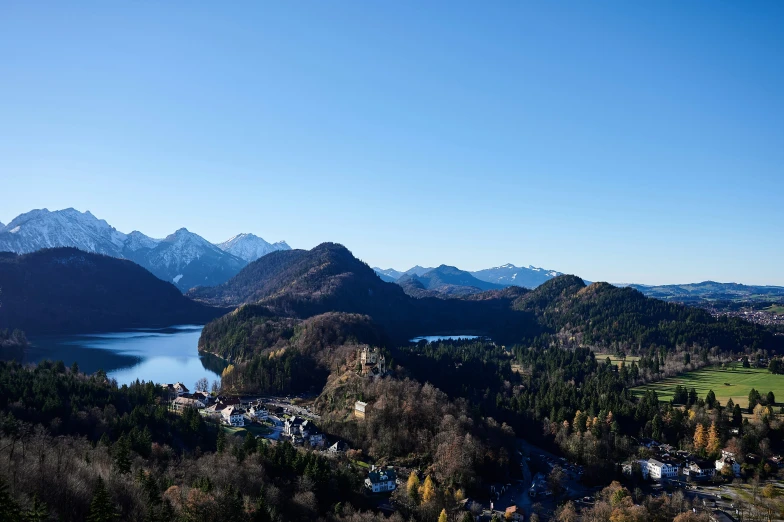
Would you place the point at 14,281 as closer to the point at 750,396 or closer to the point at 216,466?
the point at 216,466

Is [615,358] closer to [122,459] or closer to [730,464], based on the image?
[730,464]

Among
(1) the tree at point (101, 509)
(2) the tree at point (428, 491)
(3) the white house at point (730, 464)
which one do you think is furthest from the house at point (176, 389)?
(3) the white house at point (730, 464)

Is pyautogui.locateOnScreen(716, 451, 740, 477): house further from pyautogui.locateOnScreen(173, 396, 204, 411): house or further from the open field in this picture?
the open field

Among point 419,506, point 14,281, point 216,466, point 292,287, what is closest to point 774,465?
point 419,506

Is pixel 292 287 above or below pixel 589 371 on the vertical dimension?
above

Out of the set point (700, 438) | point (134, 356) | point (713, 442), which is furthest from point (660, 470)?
point (134, 356)

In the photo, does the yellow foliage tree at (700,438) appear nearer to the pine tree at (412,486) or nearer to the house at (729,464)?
the house at (729,464)

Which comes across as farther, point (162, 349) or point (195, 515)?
point (162, 349)

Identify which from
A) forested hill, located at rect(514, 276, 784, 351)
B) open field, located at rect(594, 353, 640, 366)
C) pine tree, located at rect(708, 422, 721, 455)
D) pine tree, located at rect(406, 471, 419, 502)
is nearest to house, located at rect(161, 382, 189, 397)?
pine tree, located at rect(406, 471, 419, 502)
